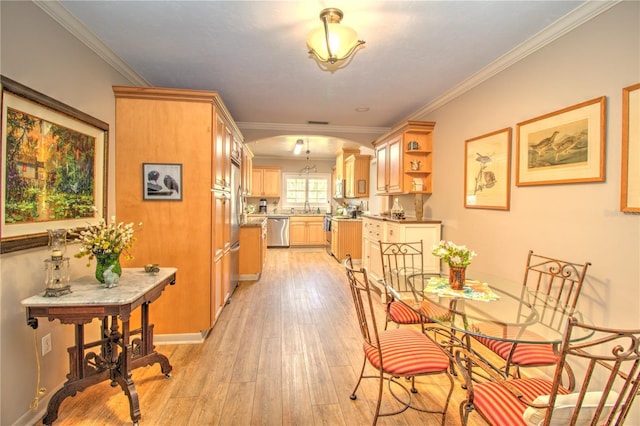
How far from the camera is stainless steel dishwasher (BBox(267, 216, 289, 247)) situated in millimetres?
8305

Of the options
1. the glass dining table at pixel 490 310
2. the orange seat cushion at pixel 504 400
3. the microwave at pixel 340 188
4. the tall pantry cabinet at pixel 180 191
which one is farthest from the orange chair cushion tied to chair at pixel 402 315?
the microwave at pixel 340 188

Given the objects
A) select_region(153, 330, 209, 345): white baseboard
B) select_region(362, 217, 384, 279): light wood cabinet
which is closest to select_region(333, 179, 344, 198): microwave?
select_region(362, 217, 384, 279): light wood cabinet

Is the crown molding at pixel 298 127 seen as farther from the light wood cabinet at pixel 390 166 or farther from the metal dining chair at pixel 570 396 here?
the metal dining chair at pixel 570 396

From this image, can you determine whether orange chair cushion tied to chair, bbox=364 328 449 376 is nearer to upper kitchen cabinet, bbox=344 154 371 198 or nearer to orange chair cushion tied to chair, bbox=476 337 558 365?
orange chair cushion tied to chair, bbox=476 337 558 365

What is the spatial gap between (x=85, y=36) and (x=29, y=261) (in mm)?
1670

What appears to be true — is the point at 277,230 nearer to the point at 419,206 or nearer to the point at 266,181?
the point at 266,181

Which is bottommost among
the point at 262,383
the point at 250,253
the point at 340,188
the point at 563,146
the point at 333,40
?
the point at 262,383

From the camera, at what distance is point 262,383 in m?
2.24

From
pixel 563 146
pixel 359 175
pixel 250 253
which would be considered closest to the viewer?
pixel 563 146

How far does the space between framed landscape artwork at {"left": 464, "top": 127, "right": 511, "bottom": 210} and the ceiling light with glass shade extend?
162 cm

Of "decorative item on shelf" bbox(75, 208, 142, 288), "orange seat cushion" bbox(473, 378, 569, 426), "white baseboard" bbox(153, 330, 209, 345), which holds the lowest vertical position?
"white baseboard" bbox(153, 330, 209, 345)

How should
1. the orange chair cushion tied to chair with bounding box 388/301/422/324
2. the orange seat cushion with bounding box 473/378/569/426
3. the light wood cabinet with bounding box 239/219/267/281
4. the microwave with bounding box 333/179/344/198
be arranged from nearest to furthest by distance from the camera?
the orange seat cushion with bounding box 473/378/569/426 → the orange chair cushion tied to chair with bounding box 388/301/422/324 → the light wood cabinet with bounding box 239/219/267/281 → the microwave with bounding box 333/179/344/198

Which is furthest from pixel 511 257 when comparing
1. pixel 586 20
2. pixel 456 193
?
pixel 586 20

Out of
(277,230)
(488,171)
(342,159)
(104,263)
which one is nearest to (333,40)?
(488,171)
